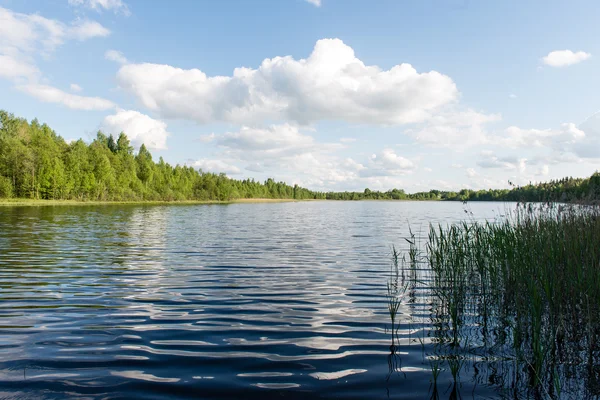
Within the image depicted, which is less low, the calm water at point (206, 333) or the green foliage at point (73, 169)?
the green foliage at point (73, 169)

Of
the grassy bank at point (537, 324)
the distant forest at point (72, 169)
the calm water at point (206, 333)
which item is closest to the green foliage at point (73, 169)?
the distant forest at point (72, 169)

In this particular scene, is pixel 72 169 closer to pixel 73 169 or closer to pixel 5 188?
pixel 73 169

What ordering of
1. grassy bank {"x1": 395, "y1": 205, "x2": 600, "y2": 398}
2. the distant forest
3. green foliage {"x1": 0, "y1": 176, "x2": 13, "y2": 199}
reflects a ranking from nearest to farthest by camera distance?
grassy bank {"x1": 395, "y1": 205, "x2": 600, "y2": 398} < green foliage {"x1": 0, "y1": 176, "x2": 13, "y2": 199} < the distant forest

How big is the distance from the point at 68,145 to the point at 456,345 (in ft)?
383

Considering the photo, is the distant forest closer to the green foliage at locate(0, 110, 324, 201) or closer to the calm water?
the green foliage at locate(0, 110, 324, 201)

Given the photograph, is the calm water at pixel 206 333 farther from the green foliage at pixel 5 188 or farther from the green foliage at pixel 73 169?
the green foliage at pixel 73 169

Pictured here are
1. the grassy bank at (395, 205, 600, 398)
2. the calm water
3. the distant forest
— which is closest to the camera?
the calm water

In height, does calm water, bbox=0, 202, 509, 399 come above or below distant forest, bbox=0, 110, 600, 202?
below

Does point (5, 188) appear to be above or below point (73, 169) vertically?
below

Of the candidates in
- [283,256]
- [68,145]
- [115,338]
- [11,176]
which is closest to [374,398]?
[115,338]

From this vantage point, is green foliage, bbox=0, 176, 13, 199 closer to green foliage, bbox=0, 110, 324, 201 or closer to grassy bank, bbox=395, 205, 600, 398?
green foliage, bbox=0, 110, 324, 201

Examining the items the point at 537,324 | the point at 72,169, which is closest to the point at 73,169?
the point at 72,169

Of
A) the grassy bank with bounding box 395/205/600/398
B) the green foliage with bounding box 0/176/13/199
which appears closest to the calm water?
the grassy bank with bounding box 395/205/600/398

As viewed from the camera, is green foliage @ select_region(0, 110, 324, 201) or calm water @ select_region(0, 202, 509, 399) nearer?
calm water @ select_region(0, 202, 509, 399)
